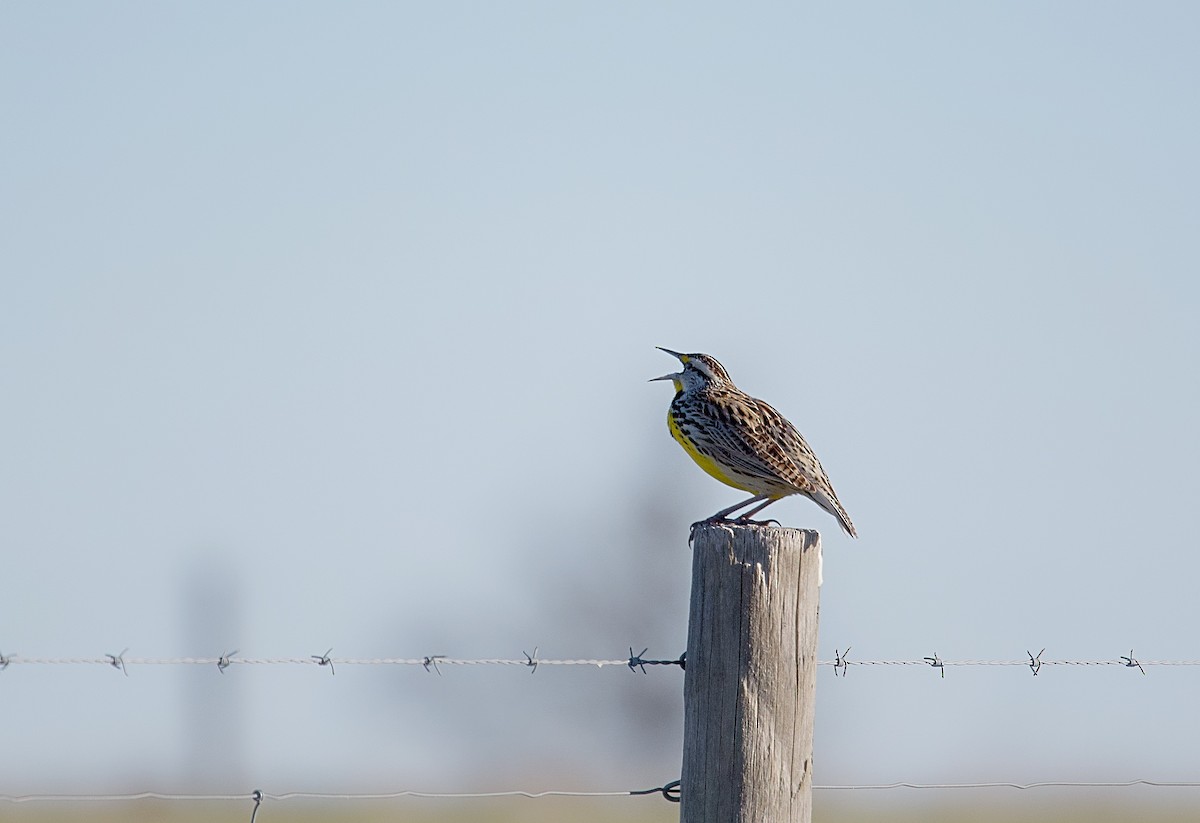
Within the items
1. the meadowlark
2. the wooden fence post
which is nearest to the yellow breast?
the meadowlark

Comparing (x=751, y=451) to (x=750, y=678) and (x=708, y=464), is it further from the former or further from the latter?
(x=750, y=678)

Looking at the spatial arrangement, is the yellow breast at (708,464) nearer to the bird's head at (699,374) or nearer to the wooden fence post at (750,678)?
the bird's head at (699,374)

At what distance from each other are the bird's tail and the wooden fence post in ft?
9.83

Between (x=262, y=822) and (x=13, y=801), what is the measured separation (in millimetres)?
10007

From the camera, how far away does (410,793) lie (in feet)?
16.2

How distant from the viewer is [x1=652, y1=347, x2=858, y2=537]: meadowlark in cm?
788

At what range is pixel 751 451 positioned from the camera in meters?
7.89

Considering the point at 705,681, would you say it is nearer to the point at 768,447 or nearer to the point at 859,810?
the point at 768,447

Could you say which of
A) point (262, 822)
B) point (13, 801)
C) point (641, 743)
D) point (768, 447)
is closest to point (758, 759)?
point (13, 801)

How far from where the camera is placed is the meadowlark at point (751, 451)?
310 inches

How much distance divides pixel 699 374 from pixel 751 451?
1146 millimetres

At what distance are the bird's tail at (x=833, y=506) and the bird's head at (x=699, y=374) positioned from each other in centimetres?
106

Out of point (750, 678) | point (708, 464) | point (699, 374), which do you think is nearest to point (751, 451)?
point (708, 464)

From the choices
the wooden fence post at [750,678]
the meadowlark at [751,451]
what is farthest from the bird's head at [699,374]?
the wooden fence post at [750,678]
